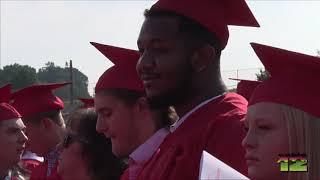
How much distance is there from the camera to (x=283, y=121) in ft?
6.15

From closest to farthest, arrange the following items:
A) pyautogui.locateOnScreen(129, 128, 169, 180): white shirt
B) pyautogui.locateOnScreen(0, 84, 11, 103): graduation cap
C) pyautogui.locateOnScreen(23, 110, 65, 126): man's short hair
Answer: pyautogui.locateOnScreen(129, 128, 169, 180): white shirt, pyautogui.locateOnScreen(0, 84, 11, 103): graduation cap, pyautogui.locateOnScreen(23, 110, 65, 126): man's short hair

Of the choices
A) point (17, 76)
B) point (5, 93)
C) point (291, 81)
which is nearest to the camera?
point (291, 81)

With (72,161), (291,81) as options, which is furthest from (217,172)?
(72,161)

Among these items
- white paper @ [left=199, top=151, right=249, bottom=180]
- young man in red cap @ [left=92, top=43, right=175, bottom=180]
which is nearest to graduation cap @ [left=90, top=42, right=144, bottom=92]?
young man in red cap @ [left=92, top=43, right=175, bottom=180]

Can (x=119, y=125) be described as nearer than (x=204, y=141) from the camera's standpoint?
No

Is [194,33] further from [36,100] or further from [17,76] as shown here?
[17,76]

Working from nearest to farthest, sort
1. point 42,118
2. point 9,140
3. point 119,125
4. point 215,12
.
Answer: point 215,12 < point 119,125 < point 9,140 < point 42,118

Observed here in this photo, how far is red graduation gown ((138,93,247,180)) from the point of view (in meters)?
2.26

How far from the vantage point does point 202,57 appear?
2561mm

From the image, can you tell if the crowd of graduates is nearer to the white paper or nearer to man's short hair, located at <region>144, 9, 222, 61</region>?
man's short hair, located at <region>144, 9, 222, 61</region>

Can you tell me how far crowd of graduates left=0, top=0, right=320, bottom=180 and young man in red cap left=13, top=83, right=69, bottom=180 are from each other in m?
1.61

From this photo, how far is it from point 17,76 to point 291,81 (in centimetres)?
4709

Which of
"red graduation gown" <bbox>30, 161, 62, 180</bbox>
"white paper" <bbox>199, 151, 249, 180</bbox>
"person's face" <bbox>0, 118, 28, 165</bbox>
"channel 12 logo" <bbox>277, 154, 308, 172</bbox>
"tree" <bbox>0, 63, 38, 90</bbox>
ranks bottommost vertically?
"tree" <bbox>0, 63, 38, 90</bbox>

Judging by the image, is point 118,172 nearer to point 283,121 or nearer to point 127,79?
point 127,79
